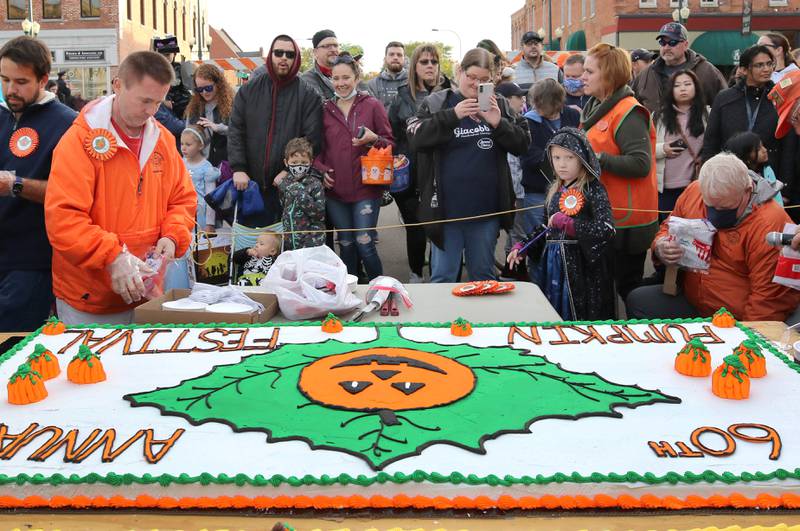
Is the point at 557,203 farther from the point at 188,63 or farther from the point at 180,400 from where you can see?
the point at 188,63

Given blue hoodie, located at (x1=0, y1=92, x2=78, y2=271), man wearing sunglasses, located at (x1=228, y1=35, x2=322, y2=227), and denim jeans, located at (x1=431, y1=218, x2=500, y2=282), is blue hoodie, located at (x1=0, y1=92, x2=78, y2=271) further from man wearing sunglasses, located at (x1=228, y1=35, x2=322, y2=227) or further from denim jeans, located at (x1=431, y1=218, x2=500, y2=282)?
denim jeans, located at (x1=431, y1=218, x2=500, y2=282)

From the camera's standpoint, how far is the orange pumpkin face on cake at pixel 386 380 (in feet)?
6.62

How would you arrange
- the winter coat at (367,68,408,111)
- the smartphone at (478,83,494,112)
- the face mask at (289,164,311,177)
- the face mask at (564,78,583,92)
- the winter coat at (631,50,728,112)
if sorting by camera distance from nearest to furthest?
the smartphone at (478,83,494,112)
the face mask at (289,164,311,177)
the winter coat at (631,50,728,112)
the winter coat at (367,68,408,111)
the face mask at (564,78,583,92)

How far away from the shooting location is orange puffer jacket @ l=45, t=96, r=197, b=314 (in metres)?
2.84

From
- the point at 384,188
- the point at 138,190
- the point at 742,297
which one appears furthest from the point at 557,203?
the point at 138,190

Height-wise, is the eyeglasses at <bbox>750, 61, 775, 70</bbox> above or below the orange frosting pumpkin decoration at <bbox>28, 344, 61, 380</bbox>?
above

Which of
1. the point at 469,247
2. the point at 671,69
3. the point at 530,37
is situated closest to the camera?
the point at 469,247

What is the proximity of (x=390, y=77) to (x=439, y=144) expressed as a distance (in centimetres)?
226

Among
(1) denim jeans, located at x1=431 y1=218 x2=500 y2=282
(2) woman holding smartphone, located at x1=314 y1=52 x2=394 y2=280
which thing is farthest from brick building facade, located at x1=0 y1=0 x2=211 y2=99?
(1) denim jeans, located at x1=431 y1=218 x2=500 y2=282

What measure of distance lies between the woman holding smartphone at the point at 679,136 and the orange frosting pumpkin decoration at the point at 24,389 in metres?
4.70

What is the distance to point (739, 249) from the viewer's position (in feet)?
11.4

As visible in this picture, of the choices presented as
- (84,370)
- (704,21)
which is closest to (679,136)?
(84,370)

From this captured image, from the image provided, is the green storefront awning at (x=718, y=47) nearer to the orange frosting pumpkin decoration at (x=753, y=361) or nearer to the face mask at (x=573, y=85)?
the face mask at (x=573, y=85)

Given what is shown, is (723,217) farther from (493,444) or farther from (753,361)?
(493,444)
